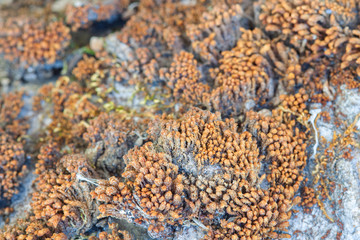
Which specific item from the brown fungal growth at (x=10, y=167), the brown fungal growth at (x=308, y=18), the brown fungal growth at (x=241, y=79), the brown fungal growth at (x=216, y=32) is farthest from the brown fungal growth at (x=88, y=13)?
the brown fungal growth at (x=308, y=18)

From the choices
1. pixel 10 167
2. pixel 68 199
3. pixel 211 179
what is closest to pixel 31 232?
pixel 68 199

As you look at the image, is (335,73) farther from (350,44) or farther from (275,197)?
(275,197)

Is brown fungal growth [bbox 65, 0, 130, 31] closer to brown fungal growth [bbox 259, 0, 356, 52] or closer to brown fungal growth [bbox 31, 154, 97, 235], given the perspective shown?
brown fungal growth [bbox 31, 154, 97, 235]

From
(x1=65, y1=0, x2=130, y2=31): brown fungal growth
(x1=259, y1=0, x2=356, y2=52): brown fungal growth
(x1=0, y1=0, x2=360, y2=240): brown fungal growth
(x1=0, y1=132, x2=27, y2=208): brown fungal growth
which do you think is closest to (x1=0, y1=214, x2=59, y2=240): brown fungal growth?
(x1=0, y1=0, x2=360, y2=240): brown fungal growth

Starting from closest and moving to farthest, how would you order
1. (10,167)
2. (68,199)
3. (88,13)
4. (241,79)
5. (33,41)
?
(68,199), (241,79), (10,167), (33,41), (88,13)

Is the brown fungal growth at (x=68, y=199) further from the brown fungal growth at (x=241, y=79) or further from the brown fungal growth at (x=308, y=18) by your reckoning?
the brown fungal growth at (x=308, y=18)

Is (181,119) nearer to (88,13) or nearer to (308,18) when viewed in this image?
(308,18)

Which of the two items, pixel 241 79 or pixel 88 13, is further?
pixel 88 13

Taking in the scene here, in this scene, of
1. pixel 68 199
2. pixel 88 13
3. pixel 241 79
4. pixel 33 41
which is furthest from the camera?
pixel 88 13

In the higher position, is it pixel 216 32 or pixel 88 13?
pixel 88 13

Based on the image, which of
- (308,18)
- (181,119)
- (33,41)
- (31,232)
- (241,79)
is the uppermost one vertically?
(308,18)

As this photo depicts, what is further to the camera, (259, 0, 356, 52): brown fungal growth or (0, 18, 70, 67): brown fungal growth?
(0, 18, 70, 67): brown fungal growth
